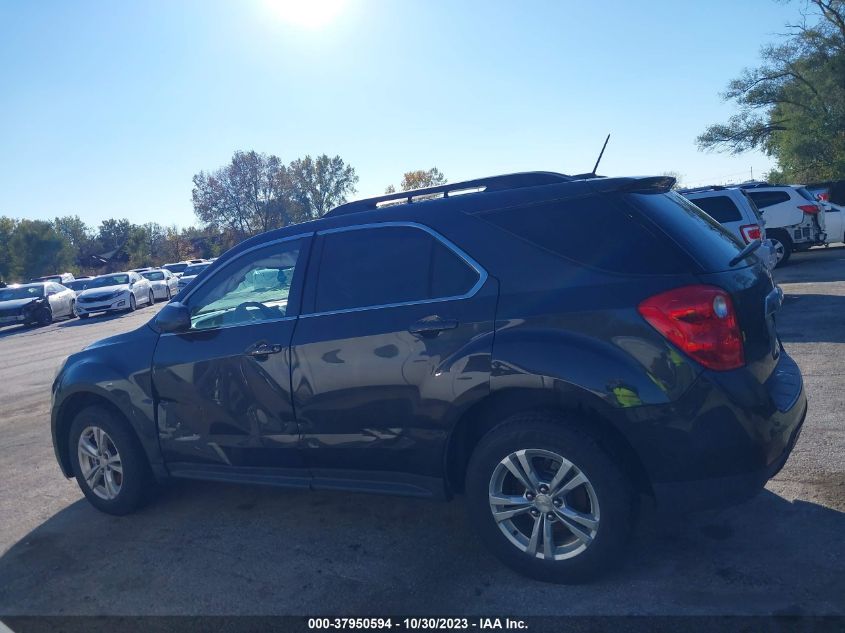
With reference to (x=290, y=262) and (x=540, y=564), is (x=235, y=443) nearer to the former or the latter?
(x=290, y=262)

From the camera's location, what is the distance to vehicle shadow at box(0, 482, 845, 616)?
3490mm

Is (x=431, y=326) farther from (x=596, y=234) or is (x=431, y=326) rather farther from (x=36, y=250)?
(x=36, y=250)

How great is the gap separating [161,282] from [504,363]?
31984mm

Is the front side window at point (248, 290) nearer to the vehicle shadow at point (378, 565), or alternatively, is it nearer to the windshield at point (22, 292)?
the vehicle shadow at point (378, 565)

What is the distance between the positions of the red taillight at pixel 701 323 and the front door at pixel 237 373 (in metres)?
2.11

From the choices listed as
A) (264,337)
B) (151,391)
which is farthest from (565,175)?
(151,391)

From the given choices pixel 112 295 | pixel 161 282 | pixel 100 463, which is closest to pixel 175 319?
pixel 100 463

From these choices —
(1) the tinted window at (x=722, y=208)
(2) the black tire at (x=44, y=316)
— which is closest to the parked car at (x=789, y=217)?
(1) the tinted window at (x=722, y=208)

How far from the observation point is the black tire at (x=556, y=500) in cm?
345

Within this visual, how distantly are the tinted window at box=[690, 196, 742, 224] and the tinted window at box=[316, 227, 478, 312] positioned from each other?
10.5 m

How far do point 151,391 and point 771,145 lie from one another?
43.5 meters

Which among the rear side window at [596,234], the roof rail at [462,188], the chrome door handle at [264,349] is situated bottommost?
the chrome door handle at [264,349]

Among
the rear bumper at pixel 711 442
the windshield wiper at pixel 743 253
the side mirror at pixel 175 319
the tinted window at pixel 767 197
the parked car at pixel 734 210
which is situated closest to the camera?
the rear bumper at pixel 711 442

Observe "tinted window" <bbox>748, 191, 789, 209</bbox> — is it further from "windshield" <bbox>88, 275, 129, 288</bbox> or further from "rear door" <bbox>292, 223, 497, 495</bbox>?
"windshield" <bbox>88, 275, 129, 288</bbox>
